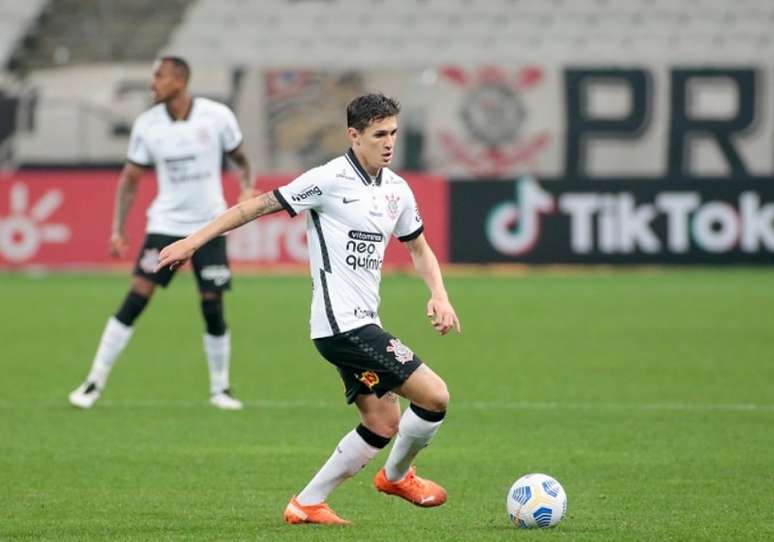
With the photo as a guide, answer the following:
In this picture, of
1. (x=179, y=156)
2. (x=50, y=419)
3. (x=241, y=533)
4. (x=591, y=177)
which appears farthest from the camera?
(x=591, y=177)

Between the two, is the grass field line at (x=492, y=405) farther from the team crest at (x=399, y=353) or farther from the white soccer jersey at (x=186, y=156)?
the team crest at (x=399, y=353)

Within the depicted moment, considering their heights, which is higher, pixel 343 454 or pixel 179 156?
pixel 179 156

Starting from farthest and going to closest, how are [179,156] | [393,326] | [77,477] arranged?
[393,326] < [179,156] < [77,477]

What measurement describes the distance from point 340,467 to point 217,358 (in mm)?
4201

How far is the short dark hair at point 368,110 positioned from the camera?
6.87 meters

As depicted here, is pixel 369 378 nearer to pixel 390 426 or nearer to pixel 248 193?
pixel 390 426

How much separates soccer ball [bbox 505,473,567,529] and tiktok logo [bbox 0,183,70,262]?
16498mm

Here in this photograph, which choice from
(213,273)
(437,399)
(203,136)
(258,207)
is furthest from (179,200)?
(437,399)

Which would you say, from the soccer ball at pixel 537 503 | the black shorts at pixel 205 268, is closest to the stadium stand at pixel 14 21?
the black shorts at pixel 205 268

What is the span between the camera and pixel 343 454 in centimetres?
700

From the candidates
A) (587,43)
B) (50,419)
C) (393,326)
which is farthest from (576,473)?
(587,43)

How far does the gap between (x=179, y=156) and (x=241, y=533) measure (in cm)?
496

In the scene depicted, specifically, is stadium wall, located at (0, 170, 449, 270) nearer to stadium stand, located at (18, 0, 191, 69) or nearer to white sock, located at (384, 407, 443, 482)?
stadium stand, located at (18, 0, 191, 69)

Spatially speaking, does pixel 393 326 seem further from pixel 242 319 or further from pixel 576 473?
pixel 576 473
